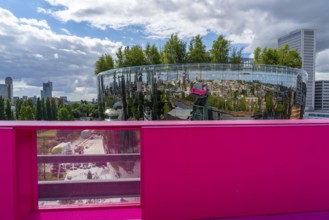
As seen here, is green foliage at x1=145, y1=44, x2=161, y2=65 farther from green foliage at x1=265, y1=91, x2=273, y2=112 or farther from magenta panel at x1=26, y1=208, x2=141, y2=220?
magenta panel at x1=26, y1=208, x2=141, y2=220

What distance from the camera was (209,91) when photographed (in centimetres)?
2131

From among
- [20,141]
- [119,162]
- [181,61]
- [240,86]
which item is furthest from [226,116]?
[20,141]

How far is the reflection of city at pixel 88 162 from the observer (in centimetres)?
384

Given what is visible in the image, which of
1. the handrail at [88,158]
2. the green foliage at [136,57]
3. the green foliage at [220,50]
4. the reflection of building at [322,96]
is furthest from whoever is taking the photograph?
the reflection of building at [322,96]

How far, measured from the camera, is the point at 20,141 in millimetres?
3041

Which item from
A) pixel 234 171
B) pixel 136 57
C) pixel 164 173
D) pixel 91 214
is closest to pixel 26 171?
pixel 91 214

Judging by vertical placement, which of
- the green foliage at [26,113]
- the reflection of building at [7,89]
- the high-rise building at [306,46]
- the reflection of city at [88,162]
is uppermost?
the high-rise building at [306,46]

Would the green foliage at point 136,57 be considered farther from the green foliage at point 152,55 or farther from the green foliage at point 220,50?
the green foliage at point 220,50

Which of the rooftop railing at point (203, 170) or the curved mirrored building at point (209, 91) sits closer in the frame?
the rooftop railing at point (203, 170)

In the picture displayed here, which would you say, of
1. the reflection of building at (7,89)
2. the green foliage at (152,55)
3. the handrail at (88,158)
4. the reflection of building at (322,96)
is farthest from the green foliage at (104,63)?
the reflection of building at (322,96)

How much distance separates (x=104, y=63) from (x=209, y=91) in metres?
18.7

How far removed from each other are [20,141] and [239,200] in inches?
114

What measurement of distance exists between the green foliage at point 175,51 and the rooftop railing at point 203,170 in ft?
85.8

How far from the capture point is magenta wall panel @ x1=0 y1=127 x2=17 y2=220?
9.14 feet
